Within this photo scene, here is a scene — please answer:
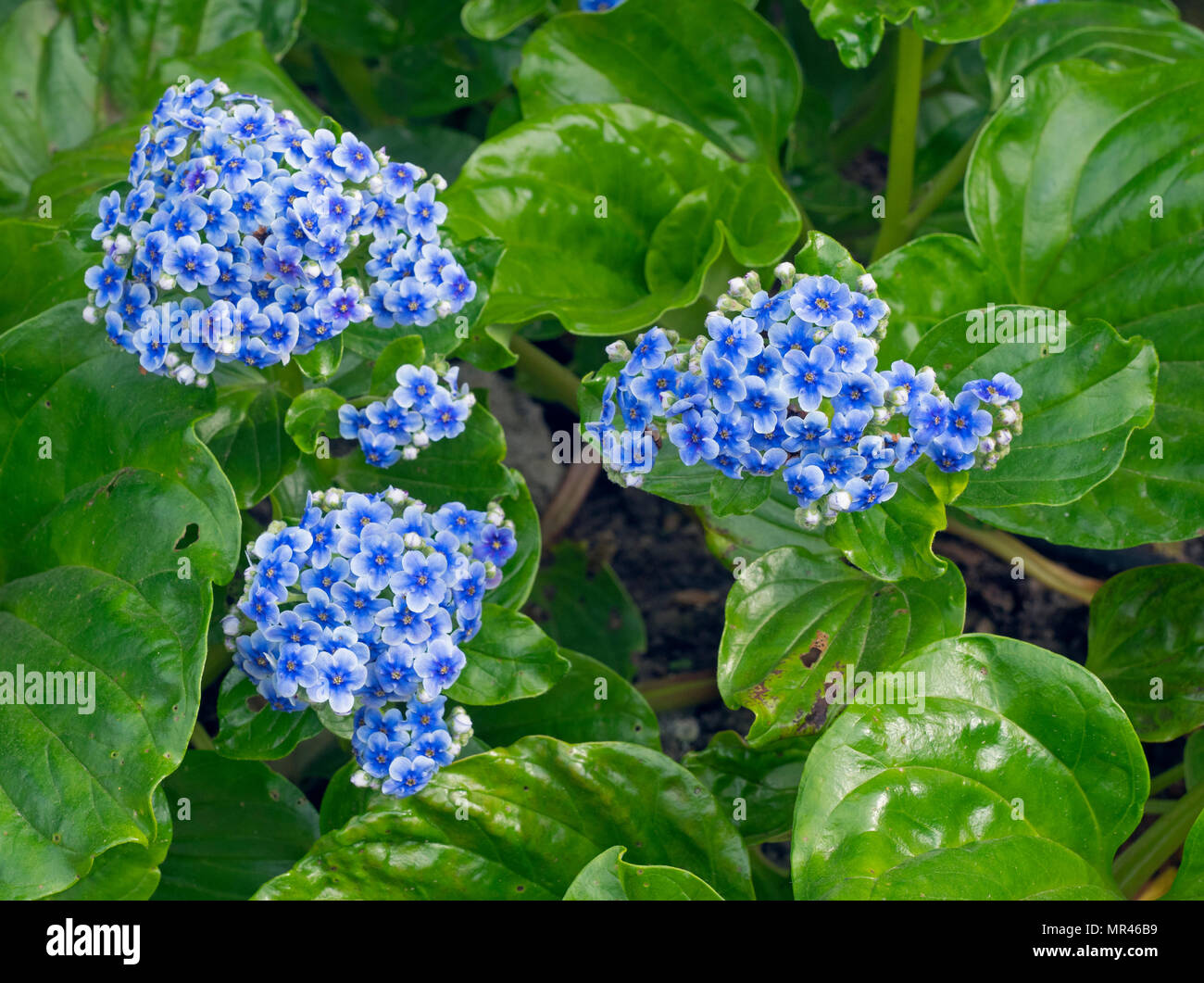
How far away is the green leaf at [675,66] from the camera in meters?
2.40

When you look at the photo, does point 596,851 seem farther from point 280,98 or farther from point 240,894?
point 280,98

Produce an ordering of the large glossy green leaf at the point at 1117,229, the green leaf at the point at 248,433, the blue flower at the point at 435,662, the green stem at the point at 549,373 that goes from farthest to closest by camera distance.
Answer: the green stem at the point at 549,373
the large glossy green leaf at the point at 1117,229
the green leaf at the point at 248,433
the blue flower at the point at 435,662

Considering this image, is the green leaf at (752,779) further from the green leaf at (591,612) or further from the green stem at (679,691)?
the green leaf at (591,612)

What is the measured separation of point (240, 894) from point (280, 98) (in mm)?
1530

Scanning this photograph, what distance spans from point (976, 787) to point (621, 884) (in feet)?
1.74

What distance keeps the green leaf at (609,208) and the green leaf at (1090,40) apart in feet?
2.24

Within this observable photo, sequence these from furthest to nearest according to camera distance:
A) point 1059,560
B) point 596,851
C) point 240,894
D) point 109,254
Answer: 1. point 1059,560
2. point 240,894
3. point 596,851
4. point 109,254

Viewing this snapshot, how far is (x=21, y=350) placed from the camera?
5.97 feet

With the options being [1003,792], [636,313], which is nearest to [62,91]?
[636,313]

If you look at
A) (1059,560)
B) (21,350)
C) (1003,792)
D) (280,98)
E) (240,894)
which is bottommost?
(240,894)

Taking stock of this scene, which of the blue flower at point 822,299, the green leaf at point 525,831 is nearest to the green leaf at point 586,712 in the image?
the green leaf at point 525,831

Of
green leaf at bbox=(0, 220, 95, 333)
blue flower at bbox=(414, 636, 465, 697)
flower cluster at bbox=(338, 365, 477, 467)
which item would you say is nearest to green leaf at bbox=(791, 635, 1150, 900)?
blue flower at bbox=(414, 636, 465, 697)
